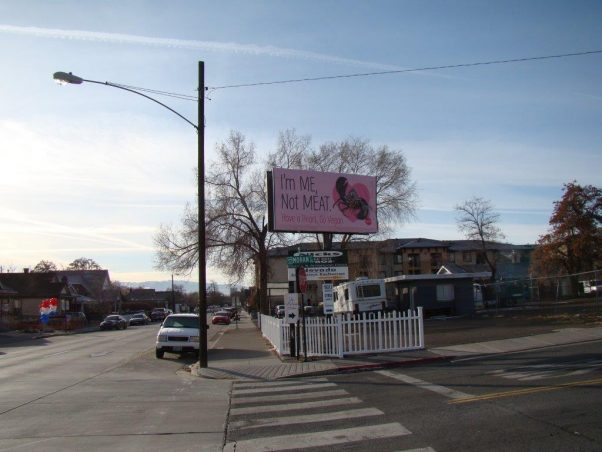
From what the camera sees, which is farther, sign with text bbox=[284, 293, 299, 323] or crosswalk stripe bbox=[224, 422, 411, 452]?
sign with text bbox=[284, 293, 299, 323]

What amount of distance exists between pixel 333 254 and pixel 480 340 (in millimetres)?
5721

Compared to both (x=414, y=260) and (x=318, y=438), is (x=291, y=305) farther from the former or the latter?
(x=414, y=260)

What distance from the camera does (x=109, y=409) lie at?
1001 centimetres

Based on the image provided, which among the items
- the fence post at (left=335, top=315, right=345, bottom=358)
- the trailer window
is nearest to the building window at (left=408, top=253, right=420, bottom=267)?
the trailer window

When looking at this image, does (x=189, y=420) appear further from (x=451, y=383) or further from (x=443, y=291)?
(x=443, y=291)

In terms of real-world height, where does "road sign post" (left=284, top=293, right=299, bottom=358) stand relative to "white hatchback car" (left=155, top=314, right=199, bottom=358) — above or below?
above

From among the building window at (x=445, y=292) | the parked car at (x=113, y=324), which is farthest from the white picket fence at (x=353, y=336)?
the parked car at (x=113, y=324)

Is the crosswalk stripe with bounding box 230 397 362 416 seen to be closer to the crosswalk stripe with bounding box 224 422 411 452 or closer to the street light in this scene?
the crosswalk stripe with bounding box 224 422 411 452

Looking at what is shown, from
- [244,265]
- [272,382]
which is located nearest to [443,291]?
[244,265]

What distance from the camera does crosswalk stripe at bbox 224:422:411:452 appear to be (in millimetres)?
7012

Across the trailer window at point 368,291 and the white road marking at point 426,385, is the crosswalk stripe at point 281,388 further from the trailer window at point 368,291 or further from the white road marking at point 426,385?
the trailer window at point 368,291

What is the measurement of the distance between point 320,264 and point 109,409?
960 centimetres

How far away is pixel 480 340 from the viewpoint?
18969 mm

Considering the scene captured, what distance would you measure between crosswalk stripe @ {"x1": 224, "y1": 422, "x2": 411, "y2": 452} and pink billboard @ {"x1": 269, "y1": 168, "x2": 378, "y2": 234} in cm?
1276
